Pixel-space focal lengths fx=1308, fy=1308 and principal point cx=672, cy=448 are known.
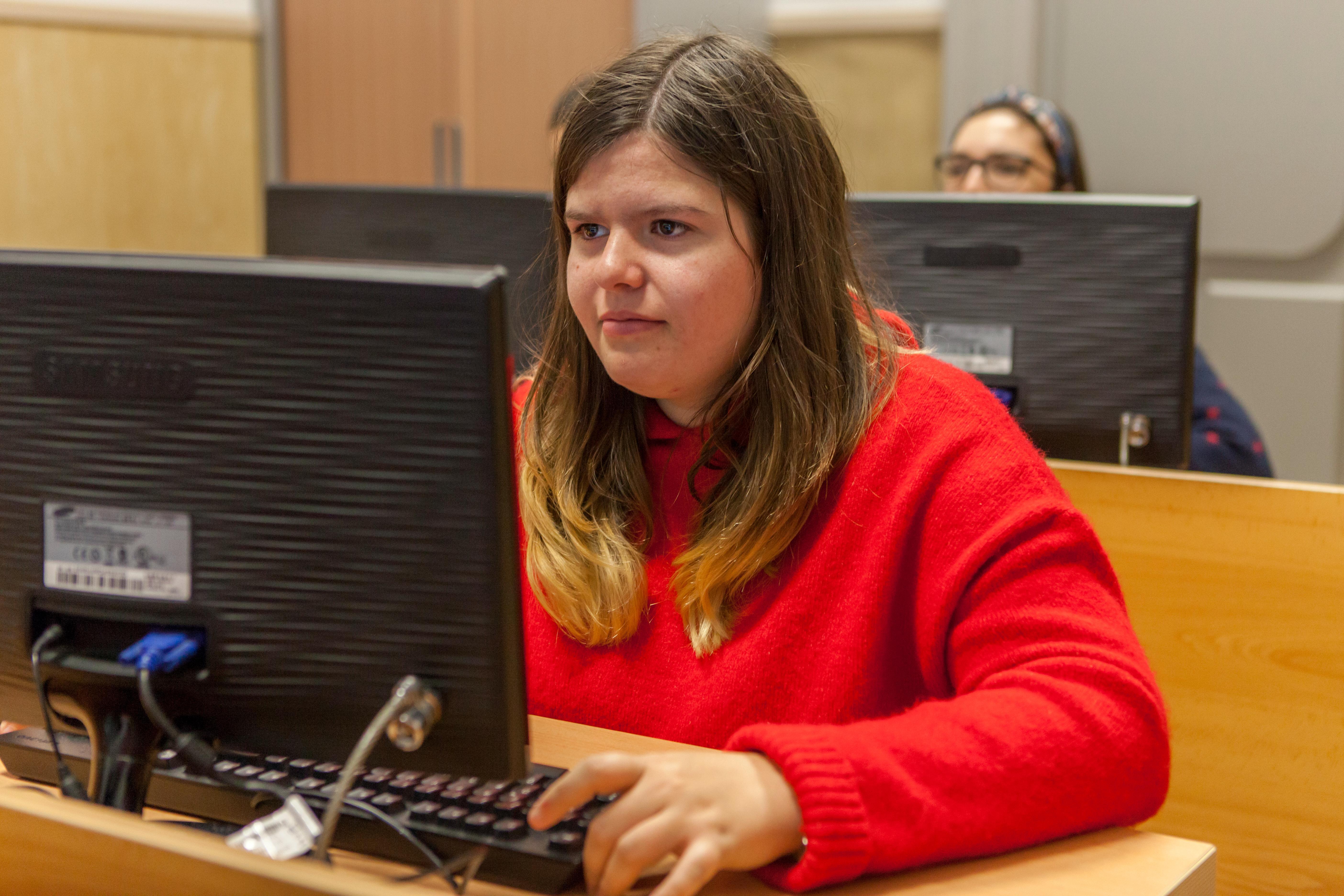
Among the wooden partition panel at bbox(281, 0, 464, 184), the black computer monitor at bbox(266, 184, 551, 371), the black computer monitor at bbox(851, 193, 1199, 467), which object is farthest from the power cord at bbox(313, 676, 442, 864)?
the wooden partition panel at bbox(281, 0, 464, 184)

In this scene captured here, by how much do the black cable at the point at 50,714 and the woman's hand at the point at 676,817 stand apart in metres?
0.29

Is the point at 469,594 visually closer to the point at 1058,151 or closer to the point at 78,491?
the point at 78,491

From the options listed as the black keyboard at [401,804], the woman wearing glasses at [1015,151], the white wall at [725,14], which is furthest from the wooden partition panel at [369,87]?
the black keyboard at [401,804]

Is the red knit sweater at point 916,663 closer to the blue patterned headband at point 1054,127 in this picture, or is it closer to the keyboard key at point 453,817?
the keyboard key at point 453,817

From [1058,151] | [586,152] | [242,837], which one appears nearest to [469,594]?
[242,837]

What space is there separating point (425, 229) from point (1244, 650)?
1.13 metres

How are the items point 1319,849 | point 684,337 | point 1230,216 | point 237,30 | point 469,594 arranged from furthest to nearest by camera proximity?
point 237,30, point 1230,216, point 1319,849, point 684,337, point 469,594

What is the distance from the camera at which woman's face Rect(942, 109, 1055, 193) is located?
2369 millimetres

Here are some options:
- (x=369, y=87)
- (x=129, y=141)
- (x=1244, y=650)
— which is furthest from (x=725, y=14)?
(x=1244, y=650)

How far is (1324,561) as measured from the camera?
1321 millimetres

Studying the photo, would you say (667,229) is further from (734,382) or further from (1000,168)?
(1000,168)

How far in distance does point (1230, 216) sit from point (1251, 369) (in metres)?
0.32

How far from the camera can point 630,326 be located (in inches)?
40.6

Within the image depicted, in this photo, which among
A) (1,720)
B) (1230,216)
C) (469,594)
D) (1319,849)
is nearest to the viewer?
(469,594)
